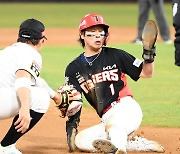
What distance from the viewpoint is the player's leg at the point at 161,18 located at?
46.8ft

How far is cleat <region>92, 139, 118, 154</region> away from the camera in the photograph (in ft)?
17.8

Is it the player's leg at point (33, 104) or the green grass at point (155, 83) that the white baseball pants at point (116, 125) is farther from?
the green grass at point (155, 83)

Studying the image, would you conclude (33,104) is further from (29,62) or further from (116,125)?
Result: (116,125)

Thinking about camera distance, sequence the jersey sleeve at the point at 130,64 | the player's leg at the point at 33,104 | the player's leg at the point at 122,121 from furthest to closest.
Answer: the jersey sleeve at the point at 130,64
the player's leg at the point at 122,121
the player's leg at the point at 33,104

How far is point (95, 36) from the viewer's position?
6090 millimetres

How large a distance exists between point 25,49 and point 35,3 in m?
25.2

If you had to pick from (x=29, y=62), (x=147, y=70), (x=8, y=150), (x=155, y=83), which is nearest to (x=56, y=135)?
(x=8, y=150)

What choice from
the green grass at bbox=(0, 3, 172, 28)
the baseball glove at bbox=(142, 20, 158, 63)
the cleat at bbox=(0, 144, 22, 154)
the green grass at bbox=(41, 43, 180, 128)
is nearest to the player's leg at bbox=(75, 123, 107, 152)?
the cleat at bbox=(0, 144, 22, 154)

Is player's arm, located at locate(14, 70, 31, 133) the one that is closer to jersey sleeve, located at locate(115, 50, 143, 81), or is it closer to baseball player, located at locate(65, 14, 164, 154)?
baseball player, located at locate(65, 14, 164, 154)

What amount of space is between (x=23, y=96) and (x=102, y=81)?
1.15 meters

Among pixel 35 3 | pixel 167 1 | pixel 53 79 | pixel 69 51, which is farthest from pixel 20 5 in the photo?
pixel 53 79

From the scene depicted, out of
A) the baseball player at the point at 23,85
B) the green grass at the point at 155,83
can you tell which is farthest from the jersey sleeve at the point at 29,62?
the green grass at the point at 155,83

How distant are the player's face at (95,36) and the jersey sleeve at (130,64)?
0.68 ft

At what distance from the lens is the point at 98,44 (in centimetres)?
610
